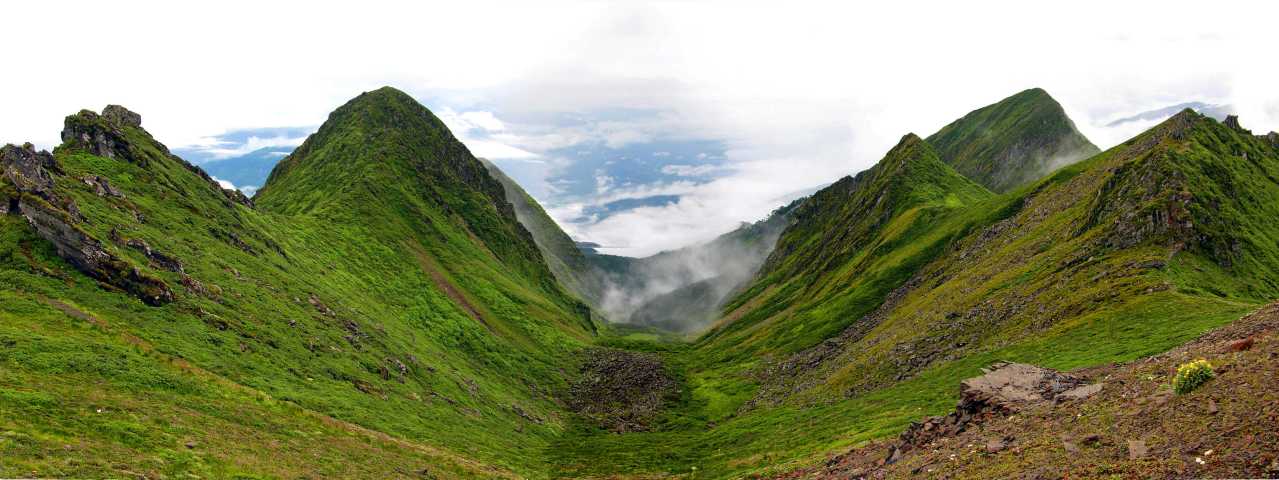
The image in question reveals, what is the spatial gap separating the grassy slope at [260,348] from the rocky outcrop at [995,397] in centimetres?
4370

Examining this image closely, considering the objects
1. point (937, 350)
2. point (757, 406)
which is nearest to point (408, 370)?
point (757, 406)

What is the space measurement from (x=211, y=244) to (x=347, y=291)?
79.7ft

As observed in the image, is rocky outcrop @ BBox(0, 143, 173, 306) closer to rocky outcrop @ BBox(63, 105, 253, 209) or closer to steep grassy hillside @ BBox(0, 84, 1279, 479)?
steep grassy hillside @ BBox(0, 84, 1279, 479)

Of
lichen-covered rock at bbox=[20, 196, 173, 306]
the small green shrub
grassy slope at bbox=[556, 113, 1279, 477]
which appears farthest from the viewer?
lichen-covered rock at bbox=[20, 196, 173, 306]

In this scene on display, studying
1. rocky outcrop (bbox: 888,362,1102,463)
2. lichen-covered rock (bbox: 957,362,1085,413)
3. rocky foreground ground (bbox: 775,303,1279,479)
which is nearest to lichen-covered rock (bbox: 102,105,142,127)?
rocky foreground ground (bbox: 775,303,1279,479)

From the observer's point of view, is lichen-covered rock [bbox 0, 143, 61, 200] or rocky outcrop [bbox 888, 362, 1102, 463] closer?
rocky outcrop [bbox 888, 362, 1102, 463]

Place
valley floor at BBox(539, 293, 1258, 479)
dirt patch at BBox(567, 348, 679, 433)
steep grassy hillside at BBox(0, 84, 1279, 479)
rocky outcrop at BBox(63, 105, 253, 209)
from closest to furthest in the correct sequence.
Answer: steep grassy hillside at BBox(0, 84, 1279, 479)
valley floor at BBox(539, 293, 1258, 479)
rocky outcrop at BBox(63, 105, 253, 209)
dirt patch at BBox(567, 348, 679, 433)

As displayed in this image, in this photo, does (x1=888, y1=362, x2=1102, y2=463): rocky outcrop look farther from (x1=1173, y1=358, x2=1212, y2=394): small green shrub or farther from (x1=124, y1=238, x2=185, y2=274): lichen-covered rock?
(x1=124, y1=238, x2=185, y2=274): lichen-covered rock

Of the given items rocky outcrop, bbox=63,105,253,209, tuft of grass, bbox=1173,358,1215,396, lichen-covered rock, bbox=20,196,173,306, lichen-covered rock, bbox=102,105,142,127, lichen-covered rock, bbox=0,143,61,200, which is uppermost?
lichen-covered rock, bbox=102,105,142,127

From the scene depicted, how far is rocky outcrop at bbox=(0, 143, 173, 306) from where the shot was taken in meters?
66.1

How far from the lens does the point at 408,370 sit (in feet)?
296

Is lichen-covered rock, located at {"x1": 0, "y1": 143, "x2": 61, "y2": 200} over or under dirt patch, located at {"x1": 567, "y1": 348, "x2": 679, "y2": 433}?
over

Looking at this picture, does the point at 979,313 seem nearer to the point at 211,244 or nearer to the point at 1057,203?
the point at 1057,203

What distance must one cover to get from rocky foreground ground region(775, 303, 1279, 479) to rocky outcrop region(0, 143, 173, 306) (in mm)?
72623
